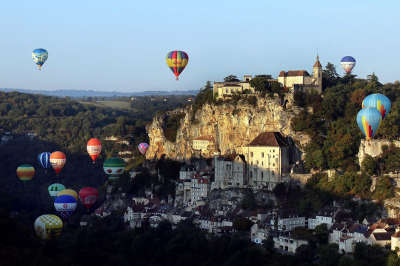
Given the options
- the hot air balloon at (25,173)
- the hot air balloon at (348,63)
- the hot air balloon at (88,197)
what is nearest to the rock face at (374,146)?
the hot air balloon at (348,63)

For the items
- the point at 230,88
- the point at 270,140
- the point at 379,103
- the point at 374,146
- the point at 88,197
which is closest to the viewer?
the point at 374,146

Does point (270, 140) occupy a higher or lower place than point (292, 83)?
lower

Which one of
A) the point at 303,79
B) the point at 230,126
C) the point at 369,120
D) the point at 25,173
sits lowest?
the point at 25,173

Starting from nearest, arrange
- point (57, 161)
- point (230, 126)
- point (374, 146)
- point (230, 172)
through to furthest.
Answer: point (374, 146) → point (230, 172) → point (230, 126) → point (57, 161)

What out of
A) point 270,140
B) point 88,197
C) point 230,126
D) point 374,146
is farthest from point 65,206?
point 374,146

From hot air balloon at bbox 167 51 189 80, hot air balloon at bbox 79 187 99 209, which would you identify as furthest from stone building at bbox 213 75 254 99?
hot air balloon at bbox 79 187 99 209

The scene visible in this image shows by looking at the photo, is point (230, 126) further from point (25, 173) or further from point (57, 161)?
point (25, 173)

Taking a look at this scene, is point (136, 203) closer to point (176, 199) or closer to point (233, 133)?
→ point (176, 199)

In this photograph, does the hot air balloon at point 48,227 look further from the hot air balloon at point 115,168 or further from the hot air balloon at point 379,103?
the hot air balloon at point 379,103
